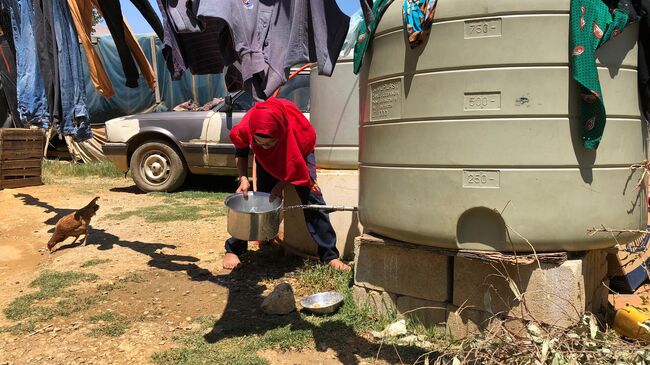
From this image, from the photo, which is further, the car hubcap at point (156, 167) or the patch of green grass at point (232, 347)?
the car hubcap at point (156, 167)

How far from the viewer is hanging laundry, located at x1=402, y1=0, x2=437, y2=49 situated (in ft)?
7.74

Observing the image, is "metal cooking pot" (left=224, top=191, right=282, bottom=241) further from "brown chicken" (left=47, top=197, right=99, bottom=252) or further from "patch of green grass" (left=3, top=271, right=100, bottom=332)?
"brown chicken" (left=47, top=197, right=99, bottom=252)

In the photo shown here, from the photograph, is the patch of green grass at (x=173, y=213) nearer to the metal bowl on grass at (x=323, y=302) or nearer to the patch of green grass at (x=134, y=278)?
the patch of green grass at (x=134, y=278)

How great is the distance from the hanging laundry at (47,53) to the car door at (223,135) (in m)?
2.71

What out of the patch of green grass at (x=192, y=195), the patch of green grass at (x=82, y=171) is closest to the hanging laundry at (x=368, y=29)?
the patch of green grass at (x=192, y=195)

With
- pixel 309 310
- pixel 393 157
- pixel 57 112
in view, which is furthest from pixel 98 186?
pixel 393 157

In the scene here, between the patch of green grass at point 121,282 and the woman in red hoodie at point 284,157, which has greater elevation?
the woman in red hoodie at point 284,157

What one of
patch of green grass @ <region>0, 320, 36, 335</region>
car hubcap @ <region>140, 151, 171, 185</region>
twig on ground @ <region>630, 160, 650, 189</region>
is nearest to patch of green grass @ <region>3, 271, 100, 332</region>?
patch of green grass @ <region>0, 320, 36, 335</region>

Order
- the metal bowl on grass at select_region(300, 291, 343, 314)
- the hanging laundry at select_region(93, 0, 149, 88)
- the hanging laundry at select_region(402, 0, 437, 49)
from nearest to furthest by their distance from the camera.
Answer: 1. the hanging laundry at select_region(402, 0, 437, 49)
2. the metal bowl on grass at select_region(300, 291, 343, 314)
3. the hanging laundry at select_region(93, 0, 149, 88)

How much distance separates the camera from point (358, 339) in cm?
274

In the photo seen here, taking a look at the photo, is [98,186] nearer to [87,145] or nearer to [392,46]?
[87,145]

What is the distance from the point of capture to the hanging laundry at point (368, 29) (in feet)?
8.71

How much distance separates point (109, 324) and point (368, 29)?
7.58ft

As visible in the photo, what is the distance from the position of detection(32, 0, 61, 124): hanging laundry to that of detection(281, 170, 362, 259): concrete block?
2.40m
